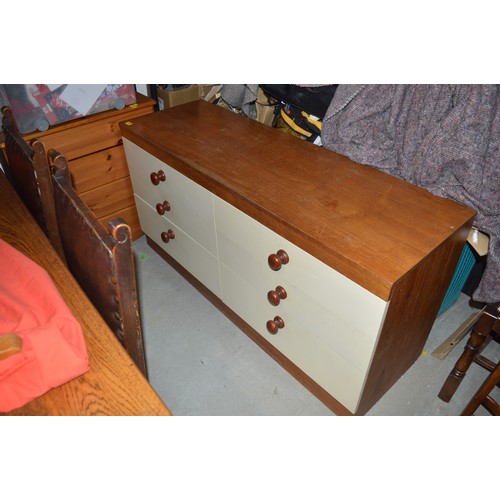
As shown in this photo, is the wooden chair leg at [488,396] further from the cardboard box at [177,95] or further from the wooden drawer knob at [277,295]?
the cardboard box at [177,95]

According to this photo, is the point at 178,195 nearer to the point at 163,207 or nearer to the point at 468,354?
the point at 163,207

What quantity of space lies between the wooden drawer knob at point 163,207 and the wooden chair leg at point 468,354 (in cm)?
123

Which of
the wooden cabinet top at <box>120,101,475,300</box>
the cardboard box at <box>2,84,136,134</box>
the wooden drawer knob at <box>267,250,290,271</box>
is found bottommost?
the wooden drawer knob at <box>267,250,290,271</box>

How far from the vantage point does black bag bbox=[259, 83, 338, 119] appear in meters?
1.56

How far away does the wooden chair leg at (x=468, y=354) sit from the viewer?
49.5 inches

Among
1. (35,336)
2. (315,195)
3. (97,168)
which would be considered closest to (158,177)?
(97,168)

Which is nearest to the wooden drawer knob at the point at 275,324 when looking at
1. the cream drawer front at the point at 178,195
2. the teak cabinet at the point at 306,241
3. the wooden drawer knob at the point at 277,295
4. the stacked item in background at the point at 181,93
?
the teak cabinet at the point at 306,241

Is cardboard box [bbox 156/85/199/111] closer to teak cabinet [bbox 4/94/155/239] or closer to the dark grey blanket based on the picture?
teak cabinet [bbox 4/94/155/239]

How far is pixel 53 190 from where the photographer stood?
1024 mm

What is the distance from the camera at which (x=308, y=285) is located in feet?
3.88

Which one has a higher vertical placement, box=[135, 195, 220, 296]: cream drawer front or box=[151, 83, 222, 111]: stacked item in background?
box=[151, 83, 222, 111]: stacked item in background

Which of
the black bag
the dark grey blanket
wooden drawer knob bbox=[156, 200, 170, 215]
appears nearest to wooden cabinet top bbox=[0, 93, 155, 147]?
wooden drawer knob bbox=[156, 200, 170, 215]

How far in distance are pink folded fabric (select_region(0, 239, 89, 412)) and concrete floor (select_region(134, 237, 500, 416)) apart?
31.4 inches

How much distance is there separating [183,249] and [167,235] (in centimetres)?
11
